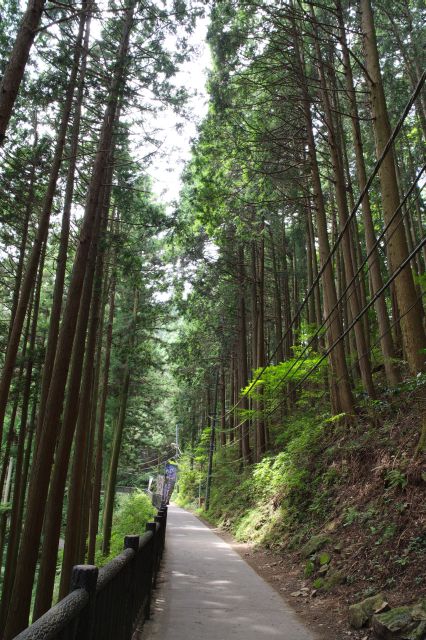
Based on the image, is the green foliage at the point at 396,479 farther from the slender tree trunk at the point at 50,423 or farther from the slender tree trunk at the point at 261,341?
the slender tree trunk at the point at 261,341

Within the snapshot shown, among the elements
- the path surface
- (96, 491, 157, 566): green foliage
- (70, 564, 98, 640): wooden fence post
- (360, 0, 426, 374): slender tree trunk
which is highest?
(360, 0, 426, 374): slender tree trunk

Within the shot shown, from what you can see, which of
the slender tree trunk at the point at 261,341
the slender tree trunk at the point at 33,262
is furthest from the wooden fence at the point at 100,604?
the slender tree trunk at the point at 261,341

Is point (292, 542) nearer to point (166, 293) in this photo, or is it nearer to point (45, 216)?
point (45, 216)

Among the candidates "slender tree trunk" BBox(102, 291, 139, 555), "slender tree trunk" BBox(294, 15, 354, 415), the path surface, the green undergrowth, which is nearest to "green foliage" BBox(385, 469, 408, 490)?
the green undergrowth

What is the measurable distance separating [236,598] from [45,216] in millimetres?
7915

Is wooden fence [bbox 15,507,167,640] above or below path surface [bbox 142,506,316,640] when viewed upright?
above

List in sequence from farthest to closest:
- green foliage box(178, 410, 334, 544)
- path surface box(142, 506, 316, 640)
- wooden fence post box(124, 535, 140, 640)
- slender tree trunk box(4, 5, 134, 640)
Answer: green foliage box(178, 410, 334, 544) → slender tree trunk box(4, 5, 134, 640) → path surface box(142, 506, 316, 640) → wooden fence post box(124, 535, 140, 640)

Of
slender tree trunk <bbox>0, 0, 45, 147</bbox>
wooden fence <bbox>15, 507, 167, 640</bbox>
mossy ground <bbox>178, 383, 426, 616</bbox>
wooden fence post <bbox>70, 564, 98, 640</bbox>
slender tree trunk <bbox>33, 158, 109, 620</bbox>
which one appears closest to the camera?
wooden fence <bbox>15, 507, 167, 640</bbox>

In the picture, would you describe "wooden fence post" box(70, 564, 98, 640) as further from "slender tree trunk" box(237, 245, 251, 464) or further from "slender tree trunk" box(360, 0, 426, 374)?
"slender tree trunk" box(237, 245, 251, 464)

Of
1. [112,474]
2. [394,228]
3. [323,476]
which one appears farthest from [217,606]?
[112,474]

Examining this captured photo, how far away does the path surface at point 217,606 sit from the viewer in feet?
17.0

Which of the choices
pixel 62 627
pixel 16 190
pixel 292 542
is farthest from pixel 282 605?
pixel 16 190

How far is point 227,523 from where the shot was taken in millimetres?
18562

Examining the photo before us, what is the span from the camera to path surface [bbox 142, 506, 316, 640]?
5.20 metres
